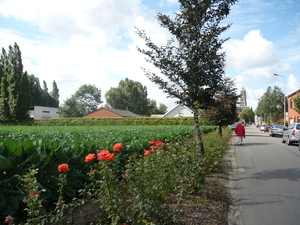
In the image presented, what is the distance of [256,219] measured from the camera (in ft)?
14.4

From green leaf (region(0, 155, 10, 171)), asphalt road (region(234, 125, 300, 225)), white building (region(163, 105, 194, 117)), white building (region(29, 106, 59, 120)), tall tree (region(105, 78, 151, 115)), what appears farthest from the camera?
tall tree (region(105, 78, 151, 115))

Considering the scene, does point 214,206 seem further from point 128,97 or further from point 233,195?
point 128,97

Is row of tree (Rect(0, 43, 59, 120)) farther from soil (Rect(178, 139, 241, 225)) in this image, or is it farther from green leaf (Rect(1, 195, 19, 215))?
green leaf (Rect(1, 195, 19, 215))

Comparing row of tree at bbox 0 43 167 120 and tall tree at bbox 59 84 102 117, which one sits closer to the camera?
row of tree at bbox 0 43 167 120

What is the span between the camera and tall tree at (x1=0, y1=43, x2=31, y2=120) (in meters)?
52.4

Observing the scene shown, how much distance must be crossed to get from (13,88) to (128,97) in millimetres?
40108

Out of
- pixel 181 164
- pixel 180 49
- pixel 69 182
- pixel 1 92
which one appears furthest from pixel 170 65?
pixel 1 92

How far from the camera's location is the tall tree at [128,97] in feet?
278

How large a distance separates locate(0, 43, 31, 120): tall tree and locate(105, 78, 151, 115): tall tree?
108ft

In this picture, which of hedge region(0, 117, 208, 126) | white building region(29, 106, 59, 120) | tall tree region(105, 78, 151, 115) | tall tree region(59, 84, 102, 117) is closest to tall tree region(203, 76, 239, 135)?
hedge region(0, 117, 208, 126)

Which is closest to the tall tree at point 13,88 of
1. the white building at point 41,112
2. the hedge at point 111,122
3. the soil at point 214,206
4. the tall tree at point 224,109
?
the hedge at point 111,122

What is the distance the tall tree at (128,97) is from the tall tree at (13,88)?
32990 mm

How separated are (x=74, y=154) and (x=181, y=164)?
211 centimetres

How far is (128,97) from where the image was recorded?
86688 millimetres
